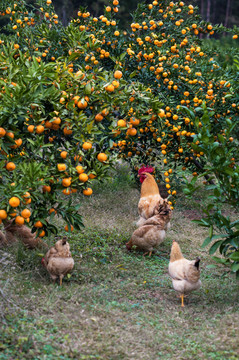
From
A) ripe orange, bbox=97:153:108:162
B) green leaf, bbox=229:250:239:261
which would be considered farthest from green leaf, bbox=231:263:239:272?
ripe orange, bbox=97:153:108:162

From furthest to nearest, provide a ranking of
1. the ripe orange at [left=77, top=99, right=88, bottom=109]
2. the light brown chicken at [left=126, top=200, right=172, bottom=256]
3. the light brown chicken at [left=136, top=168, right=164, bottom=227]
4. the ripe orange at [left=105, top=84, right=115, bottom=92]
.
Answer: the light brown chicken at [left=136, top=168, right=164, bottom=227] → the light brown chicken at [left=126, top=200, right=172, bottom=256] → the ripe orange at [left=105, top=84, right=115, bottom=92] → the ripe orange at [left=77, top=99, right=88, bottom=109]

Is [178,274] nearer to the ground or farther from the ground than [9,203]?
nearer to the ground

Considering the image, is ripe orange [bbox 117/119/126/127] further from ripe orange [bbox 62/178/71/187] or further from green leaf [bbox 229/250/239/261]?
green leaf [bbox 229/250/239/261]

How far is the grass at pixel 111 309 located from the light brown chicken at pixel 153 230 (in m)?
0.18

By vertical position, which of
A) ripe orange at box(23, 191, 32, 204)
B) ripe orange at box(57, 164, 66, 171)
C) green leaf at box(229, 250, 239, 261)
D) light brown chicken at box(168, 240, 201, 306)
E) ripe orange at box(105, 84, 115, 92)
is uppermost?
ripe orange at box(105, 84, 115, 92)

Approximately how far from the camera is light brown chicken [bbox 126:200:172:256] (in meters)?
5.34

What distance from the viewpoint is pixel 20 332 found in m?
3.38

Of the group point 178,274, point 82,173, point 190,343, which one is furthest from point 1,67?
point 190,343

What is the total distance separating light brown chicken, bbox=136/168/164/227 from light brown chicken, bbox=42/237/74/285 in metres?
1.53

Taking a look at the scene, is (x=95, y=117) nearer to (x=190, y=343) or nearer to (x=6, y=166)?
(x=6, y=166)

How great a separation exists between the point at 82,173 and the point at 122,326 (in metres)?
1.38

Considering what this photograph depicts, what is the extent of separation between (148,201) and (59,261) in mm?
1799

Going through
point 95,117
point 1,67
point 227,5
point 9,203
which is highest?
point 1,67

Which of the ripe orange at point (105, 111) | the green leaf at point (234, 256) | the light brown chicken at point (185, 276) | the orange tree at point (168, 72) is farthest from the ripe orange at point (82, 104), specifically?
the green leaf at point (234, 256)
